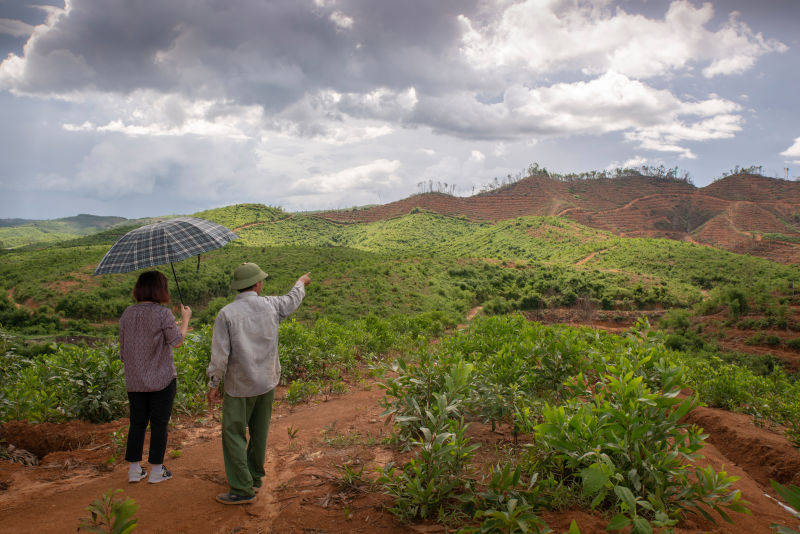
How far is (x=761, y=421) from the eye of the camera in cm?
510

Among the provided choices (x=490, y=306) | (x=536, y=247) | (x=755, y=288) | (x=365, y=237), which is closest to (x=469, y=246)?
(x=536, y=247)

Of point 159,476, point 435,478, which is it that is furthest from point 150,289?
point 435,478

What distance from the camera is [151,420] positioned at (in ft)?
10.7

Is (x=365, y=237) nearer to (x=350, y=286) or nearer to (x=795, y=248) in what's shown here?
(x=350, y=286)

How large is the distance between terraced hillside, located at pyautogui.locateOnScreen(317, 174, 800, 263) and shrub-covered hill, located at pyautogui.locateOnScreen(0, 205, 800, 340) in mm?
14841

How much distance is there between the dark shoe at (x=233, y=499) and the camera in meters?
2.96

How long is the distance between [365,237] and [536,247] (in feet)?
97.9

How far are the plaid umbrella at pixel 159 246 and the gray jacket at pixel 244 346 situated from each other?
75 cm

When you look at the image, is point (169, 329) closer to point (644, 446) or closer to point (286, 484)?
point (286, 484)

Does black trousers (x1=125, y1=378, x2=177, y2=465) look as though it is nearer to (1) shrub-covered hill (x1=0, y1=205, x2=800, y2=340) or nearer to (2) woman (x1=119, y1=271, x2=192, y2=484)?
(2) woman (x1=119, y1=271, x2=192, y2=484)

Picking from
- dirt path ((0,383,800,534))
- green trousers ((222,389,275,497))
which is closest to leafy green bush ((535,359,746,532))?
dirt path ((0,383,800,534))

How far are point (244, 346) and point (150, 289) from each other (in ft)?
3.16

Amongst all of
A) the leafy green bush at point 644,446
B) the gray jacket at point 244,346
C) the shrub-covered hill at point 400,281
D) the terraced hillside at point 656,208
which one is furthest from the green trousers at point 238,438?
the terraced hillside at point 656,208

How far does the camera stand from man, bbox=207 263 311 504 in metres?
2.98
